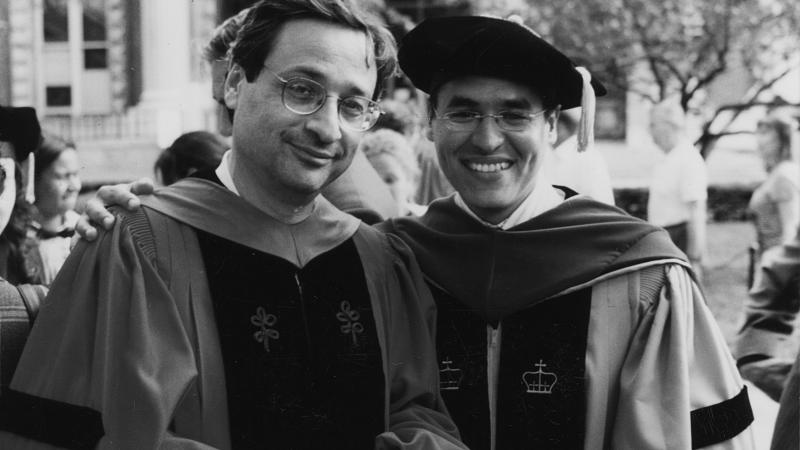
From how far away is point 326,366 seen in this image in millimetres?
2662

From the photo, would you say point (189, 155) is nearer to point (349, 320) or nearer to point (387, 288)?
point (387, 288)

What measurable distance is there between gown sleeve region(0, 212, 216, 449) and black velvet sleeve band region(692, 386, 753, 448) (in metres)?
1.29

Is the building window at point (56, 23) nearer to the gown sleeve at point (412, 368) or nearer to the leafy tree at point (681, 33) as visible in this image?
→ the leafy tree at point (681, 33)

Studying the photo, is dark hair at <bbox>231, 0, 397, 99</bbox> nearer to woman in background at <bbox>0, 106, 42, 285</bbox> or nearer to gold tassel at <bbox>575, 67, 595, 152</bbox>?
gold tassel at <bbox>575, 67, 595, 152</bbox>

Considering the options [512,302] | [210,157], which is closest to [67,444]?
[512,302]

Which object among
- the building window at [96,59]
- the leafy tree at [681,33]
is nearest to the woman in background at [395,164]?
the leafy tree at [681,33]

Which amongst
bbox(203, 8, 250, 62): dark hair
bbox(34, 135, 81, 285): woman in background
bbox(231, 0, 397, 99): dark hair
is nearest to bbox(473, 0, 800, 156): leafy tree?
bbox(34, 135, 81, 285): woman in background

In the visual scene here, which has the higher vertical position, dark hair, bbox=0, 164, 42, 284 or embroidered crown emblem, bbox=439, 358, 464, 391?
dark hair, bbox=0, 164, 42, 284

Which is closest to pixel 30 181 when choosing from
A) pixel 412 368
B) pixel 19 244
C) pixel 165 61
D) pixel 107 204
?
pixel 19 244

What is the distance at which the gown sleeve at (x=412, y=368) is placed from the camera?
2.66m

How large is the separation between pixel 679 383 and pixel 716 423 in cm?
16

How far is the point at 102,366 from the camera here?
2352mm

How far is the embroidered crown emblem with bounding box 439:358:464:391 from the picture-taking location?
2965 mm

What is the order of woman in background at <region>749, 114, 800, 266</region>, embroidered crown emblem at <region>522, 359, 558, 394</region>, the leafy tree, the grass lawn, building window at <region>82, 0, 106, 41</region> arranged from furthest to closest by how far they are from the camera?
building window at <region>82, 0, 106, 41</region>
the leafy tree
the grass lawn
woman in background at <region>749, 114, 800, 266</region>
embroidered crown emblem at <region>522, 359, 558, 394</region>
